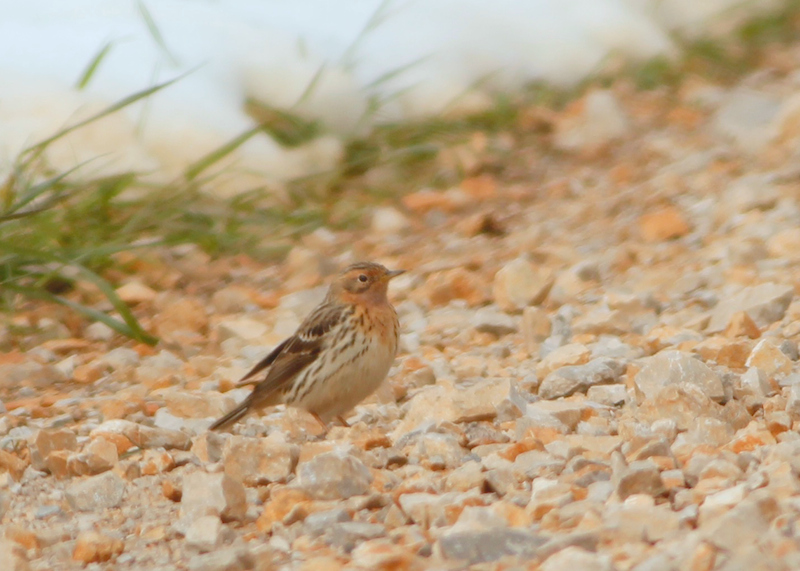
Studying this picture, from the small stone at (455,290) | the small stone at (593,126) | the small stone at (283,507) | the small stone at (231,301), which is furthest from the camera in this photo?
the small stone at (593,126)

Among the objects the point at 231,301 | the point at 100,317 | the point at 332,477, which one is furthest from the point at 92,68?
the point at 332,477

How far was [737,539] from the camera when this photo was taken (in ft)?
8.21

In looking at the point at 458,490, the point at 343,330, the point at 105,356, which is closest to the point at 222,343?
the point at 105,356

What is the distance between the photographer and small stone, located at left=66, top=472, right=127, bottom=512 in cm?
346

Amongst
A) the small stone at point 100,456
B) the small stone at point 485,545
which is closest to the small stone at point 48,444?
the small stone at point 100,456

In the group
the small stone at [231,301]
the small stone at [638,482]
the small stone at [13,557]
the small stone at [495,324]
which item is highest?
the small stone at [13,557]

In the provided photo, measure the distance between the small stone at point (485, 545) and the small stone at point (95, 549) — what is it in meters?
0.83

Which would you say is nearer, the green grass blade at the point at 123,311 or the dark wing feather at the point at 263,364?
the dark wing feather at the point at 263,364

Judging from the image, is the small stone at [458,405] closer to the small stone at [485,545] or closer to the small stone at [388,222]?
the small stone at [485,545]

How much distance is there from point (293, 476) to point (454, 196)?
4036mm

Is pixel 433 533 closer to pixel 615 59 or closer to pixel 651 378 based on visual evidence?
pixel 651 378

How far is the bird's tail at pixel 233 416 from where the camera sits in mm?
4246

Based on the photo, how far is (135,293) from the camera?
5891 millimetres

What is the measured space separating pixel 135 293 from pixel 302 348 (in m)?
1.45
